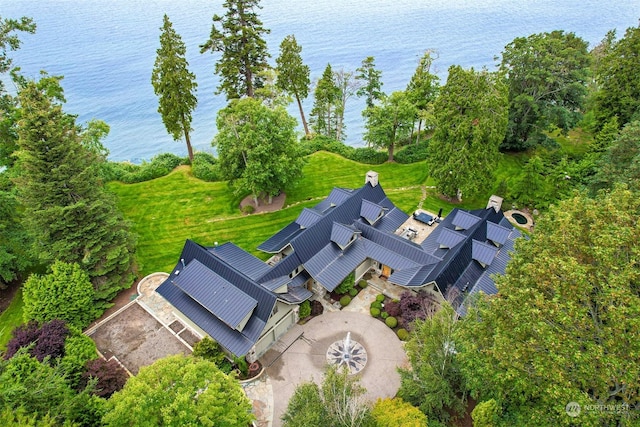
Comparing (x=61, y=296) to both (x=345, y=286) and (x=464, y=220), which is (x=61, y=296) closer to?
(x=345, y=286)

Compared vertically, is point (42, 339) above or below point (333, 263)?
above

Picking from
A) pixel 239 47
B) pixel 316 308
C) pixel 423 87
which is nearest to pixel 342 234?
pixel 316 308

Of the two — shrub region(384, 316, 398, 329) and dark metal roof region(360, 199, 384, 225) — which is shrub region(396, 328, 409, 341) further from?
dark metal roof region(360, 199, 384, 225)

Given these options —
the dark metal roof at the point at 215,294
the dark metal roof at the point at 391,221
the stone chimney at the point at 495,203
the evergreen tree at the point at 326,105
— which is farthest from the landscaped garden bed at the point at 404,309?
the evergreen tree at the point at 326,105

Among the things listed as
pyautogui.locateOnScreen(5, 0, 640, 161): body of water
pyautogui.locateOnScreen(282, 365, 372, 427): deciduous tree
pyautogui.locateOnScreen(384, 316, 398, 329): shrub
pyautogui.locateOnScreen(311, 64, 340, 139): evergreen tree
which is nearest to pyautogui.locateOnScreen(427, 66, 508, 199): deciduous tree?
pyautogui.locateOnScreen(5, 0, 640, 161): body of water

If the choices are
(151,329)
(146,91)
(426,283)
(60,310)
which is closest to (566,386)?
(426,283)

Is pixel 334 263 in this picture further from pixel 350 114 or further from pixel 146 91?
pixel 146 91
